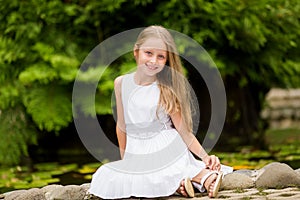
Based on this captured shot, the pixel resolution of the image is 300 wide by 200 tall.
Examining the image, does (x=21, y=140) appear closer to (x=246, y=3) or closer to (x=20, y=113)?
(x=20, y=113)

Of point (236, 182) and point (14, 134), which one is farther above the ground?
point (14, 134)

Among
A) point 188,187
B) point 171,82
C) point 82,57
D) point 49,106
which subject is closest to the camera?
point 188,187

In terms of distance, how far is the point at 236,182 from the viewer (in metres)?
3.33

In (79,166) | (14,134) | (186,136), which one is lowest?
(79,166)

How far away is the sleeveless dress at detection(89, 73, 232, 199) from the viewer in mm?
3039

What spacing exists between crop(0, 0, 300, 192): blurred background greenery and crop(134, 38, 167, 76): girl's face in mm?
1689

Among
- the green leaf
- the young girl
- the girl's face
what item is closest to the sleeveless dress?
the young girl

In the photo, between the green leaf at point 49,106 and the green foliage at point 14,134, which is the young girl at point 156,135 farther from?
the green foliage at point 14,134

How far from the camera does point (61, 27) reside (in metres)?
5.43

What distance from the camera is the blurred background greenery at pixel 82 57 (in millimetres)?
4992

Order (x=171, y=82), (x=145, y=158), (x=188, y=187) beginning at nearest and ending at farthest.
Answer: (x=188, y=187)
(x=145, y=158)
(x=171, y=82)

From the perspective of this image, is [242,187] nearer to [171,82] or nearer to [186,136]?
[186,136]

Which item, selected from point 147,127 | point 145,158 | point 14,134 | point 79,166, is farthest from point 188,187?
point 14,134

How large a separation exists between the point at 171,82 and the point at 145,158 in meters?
0.44
